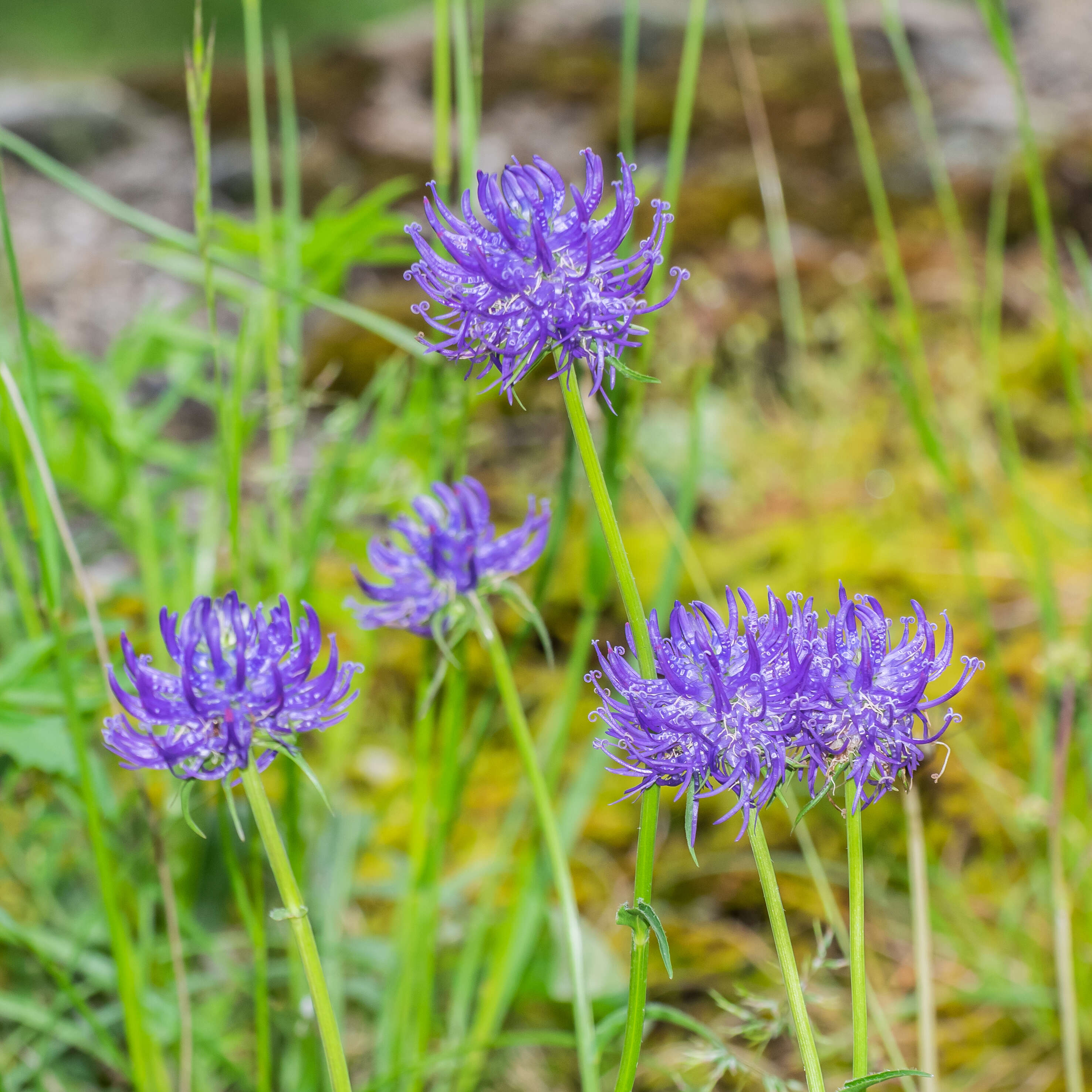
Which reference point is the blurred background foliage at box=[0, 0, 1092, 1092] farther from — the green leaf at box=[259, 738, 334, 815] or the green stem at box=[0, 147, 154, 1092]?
the green leaf at box=[259, 738, 334, 815]

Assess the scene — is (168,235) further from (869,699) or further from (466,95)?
(869,699)

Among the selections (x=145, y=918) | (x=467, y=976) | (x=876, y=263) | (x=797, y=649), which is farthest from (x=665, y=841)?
(x=876, y=263)

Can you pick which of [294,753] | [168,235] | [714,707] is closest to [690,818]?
[714,707]

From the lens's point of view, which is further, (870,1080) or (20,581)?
(20,581)

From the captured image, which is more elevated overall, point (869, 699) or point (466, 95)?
point (466, 95)

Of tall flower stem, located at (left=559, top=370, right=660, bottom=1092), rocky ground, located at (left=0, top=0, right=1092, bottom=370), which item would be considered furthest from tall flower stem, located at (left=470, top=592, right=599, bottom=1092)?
rocky ground, located at (left=0, top=0, right=1092, bottom=370)

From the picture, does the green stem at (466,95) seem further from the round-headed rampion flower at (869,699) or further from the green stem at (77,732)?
the round-headed rampion flower at (869,699)
